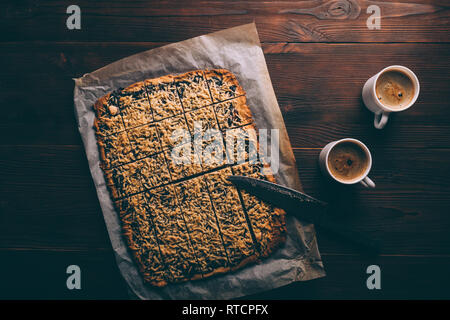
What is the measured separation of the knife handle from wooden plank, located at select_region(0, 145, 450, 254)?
0.24ft

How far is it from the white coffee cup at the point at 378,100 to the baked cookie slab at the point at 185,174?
0.91 m

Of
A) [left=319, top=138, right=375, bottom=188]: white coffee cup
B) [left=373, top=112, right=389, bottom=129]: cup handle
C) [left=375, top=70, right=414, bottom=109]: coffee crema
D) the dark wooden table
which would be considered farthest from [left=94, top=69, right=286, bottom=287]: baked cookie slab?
[left=375, top=70, right=414, bottom=109]: coffee crema

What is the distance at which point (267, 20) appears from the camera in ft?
7.32

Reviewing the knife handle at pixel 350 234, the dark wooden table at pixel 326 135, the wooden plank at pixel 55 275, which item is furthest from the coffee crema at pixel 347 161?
the wooden plank at pixel 55 275

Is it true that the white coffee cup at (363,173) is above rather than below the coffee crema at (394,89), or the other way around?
below

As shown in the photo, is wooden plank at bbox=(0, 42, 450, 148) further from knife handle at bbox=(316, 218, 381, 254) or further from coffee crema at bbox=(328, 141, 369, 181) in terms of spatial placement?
knife handle at bbox=(316, 218, 381, 254)

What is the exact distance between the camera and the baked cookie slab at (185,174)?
2150mm

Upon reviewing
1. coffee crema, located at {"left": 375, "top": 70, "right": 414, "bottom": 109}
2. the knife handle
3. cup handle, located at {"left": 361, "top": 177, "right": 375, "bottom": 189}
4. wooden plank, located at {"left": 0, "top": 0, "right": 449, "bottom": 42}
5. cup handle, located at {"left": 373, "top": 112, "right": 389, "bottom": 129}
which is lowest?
the knife handle

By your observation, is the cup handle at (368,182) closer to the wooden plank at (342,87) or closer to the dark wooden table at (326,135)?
the dark wooden table at (326,135)

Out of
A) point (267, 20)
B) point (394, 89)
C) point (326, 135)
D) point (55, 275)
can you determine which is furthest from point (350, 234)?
point (55, 275)

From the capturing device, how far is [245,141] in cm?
217

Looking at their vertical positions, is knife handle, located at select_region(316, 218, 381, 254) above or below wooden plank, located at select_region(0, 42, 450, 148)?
below

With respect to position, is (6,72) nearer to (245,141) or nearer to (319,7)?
(245,141)

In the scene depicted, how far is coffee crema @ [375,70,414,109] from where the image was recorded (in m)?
2.02
